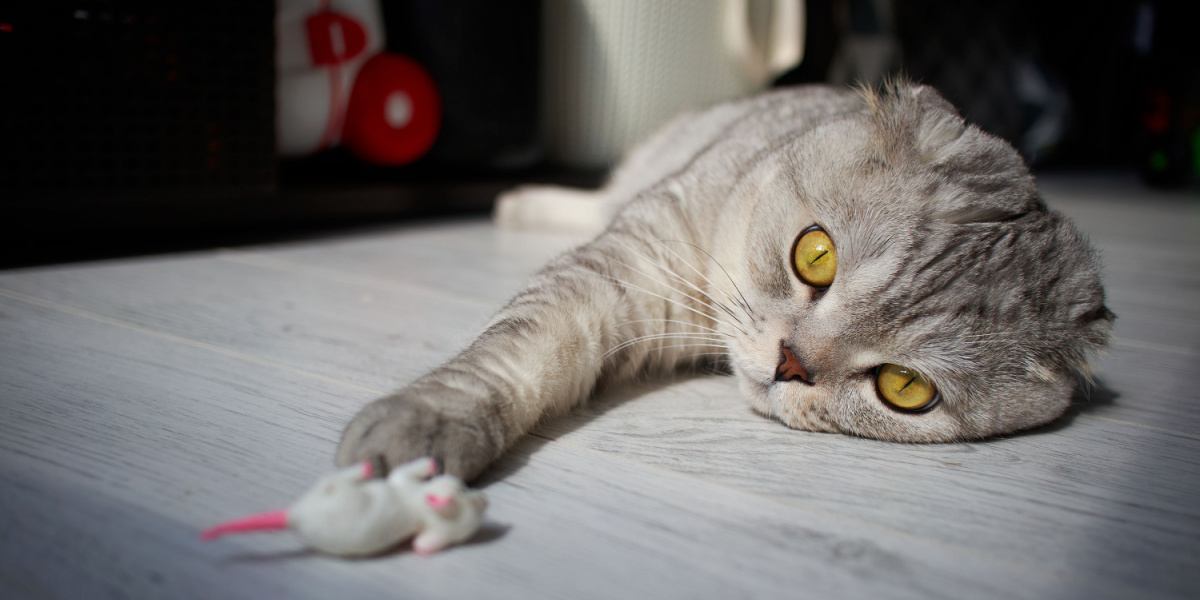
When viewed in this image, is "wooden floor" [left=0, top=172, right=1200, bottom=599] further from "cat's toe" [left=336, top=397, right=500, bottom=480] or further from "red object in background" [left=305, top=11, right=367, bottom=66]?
"red object in background" [left=305, top=11, right=367, bottom=66]

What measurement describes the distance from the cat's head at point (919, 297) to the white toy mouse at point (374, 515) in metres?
0.47

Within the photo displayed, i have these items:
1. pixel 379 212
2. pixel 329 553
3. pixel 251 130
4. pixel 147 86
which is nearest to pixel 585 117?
pixel 379 212

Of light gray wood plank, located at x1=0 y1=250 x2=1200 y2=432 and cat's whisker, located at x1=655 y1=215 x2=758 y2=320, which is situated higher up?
cat's whisker, located at x1=655 y1=215 x2=758 y2=320

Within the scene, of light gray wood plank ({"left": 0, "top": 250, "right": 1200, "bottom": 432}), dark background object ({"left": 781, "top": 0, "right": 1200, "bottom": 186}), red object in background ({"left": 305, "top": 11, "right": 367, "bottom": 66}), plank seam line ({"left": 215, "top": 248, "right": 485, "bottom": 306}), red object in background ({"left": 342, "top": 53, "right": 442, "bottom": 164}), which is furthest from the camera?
dark background object ({"left": 781, "top": 0, "right": 1200, "bottom": 186})

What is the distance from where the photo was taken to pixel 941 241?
3.32ft

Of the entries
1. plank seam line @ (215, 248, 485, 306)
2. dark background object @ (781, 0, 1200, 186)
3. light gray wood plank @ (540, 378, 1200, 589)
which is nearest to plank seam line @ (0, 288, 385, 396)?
light gray wood plank @ (540, 378, 1200, 589)

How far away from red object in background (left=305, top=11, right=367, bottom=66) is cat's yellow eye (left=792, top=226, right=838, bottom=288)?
4.47 ft

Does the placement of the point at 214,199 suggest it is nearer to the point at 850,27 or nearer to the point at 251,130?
the point at 251,130

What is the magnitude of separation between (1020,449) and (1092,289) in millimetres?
231

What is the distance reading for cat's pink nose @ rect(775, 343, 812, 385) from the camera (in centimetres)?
101

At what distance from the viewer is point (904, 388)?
101cm

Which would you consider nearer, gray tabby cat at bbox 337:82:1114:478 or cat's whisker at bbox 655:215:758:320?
gray tabby cat at bbox 337:82:1114:478

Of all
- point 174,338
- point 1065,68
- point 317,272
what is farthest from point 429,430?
point 1065,68

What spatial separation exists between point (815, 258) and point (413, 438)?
1.77ft
